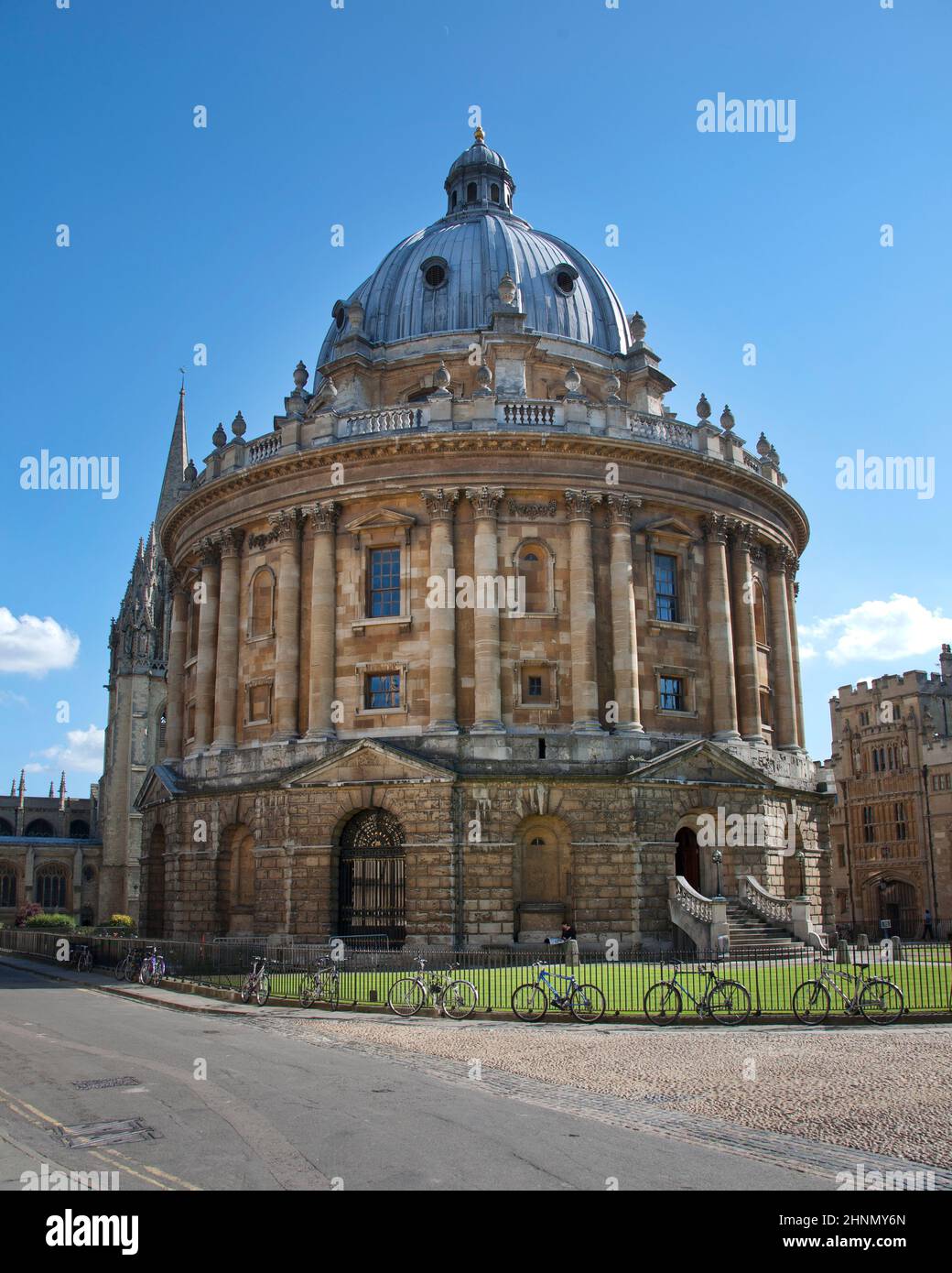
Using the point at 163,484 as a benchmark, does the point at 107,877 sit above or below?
below

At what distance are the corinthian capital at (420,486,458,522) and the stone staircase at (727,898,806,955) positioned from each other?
1585 centimetres

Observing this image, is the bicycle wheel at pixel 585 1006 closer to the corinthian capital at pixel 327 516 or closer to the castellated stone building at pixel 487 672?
the castellated stone building at pixel 487 672

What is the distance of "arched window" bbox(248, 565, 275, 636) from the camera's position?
139ft

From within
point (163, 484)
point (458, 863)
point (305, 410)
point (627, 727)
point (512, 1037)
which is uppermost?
point (163, 484)

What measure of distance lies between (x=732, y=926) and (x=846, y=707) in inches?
1801

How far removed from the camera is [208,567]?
44281mm

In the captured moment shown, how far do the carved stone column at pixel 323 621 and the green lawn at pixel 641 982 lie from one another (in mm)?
10823

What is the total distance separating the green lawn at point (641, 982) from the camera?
22.9 metres

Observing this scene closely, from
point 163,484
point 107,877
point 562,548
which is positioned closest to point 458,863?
point 562,548

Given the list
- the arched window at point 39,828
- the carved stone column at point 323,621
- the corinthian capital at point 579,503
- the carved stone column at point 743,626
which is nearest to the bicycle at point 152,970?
the carved stone column at point 323,621

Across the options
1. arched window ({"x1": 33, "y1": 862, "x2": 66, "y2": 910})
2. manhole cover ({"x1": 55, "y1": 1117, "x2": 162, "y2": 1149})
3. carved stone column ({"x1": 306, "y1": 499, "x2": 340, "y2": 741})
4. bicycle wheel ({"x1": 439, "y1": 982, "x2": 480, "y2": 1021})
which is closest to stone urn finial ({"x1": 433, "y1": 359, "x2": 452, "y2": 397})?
carved stone column ({"x1": 306, "y1": 499, "x2": 340, "y2": 741})

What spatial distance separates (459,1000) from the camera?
2291 cm

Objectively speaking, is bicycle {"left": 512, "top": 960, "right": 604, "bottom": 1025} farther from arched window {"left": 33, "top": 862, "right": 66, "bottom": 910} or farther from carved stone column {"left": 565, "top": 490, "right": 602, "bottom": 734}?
arched window {"left": 33, "top": 862, "right": 66, "bottom": 910}
